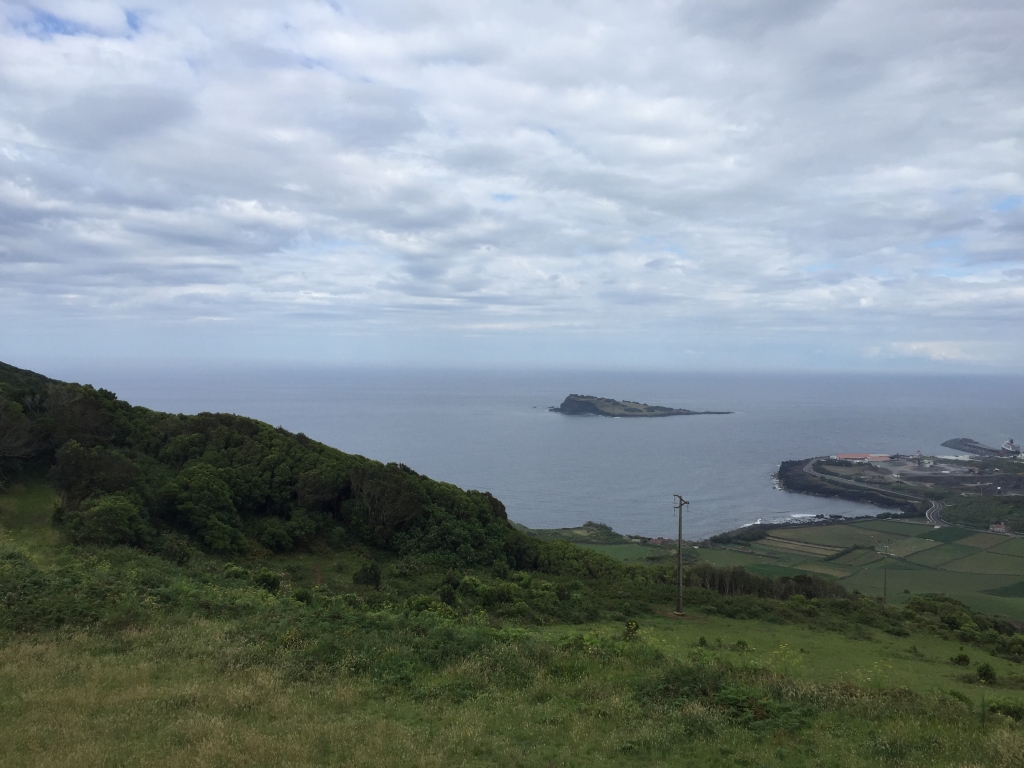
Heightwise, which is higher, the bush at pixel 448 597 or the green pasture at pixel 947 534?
the bush at pixel 448 597

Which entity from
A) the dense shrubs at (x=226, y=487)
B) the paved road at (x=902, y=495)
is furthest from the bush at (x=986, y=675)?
the paved road at (x=902, y=495)

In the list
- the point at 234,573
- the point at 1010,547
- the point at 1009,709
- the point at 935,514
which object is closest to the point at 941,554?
the point at 1010,547

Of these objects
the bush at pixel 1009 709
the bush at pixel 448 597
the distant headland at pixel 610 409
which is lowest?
the bush at pixel 448 597

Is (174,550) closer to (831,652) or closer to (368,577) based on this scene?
(368,577)

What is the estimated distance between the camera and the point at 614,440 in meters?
112

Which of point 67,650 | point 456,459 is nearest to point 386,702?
point 67,650

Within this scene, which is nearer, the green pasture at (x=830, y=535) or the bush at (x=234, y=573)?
the bush at (x=234, y=573)

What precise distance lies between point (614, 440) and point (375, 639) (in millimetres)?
102837

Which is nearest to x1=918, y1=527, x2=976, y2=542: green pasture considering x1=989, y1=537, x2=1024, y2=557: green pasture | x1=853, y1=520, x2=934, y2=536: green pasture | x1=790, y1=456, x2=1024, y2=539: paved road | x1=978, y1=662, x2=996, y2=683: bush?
x1=853, y1=520, x2=934, y2=536: green pasture

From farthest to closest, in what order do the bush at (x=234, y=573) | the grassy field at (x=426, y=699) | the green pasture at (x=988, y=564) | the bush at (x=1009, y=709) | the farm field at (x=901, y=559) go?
the green pasture at (x=988, y=564), the farm field at (x=901, y=559), the bush at (x=234, y=573), the bush at (x=1009, y=709), the grassy field at (x=426, y=699)

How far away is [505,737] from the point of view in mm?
7547

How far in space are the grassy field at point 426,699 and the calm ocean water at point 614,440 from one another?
1908 inches

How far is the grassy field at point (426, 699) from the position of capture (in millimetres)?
7062

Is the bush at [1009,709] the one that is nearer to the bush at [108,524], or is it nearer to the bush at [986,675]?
the bush at [986,675]
